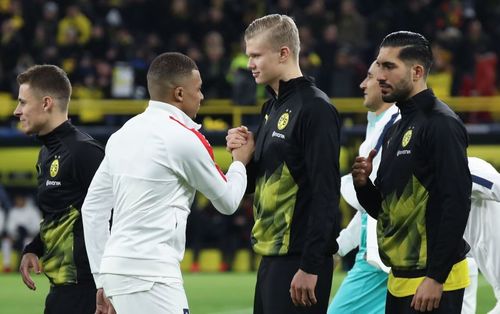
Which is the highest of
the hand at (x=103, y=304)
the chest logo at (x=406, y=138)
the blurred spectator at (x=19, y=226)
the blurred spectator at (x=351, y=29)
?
the blurred spectator at (x=351, y=29)

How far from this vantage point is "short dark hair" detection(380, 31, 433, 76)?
6.23 meters

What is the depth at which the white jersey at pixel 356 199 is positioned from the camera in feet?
26.0

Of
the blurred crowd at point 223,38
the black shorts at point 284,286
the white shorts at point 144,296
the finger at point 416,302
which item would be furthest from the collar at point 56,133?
the blurred crowd at point 223,38

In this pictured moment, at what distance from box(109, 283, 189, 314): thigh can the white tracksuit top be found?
0.24 ft

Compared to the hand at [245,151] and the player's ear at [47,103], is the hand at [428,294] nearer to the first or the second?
the hand at [245,151]

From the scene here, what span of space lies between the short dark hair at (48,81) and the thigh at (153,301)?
1.82m

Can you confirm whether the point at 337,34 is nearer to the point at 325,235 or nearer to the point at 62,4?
the point at 62,4

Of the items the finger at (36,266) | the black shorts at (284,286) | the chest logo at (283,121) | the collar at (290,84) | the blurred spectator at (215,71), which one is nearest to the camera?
the black shorts at (284,286)

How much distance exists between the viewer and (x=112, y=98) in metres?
22.0

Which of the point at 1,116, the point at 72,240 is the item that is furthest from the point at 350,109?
the point at 72,240

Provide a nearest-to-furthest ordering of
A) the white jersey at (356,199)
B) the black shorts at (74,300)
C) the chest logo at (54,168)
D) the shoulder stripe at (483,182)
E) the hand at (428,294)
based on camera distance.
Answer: the hand at (428,294)
the black shorts at (74,300)
the chest logo at (54,168)
the shoulder stripe at (483,182)
the white jersey at (356,199)

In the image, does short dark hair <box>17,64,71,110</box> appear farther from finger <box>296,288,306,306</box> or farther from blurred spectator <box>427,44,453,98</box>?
blurred spectator <box>427,44,453,98</box>

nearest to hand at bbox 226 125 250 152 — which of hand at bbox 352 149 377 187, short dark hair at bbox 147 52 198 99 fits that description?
short dark hair at bbox 147 52 198 99

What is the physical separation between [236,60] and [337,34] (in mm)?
2547
